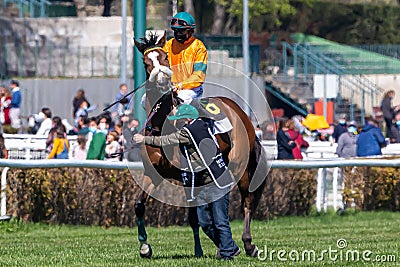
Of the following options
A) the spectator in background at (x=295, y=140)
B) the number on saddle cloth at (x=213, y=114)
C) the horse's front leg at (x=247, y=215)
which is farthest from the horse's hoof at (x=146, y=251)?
the spectator in background at (x=295, y=140)

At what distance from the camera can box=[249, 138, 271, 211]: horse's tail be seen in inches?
442

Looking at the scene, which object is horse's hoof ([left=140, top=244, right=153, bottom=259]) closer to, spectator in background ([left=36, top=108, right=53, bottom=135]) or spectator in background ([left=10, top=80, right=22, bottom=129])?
spectator in background ([left=36, top=108, right=53, bottom=135])

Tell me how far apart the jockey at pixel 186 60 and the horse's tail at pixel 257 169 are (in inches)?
43.1

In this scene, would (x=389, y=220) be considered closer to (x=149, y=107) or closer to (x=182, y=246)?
(x=182, y=246)

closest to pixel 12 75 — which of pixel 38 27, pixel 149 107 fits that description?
pixel 38 27

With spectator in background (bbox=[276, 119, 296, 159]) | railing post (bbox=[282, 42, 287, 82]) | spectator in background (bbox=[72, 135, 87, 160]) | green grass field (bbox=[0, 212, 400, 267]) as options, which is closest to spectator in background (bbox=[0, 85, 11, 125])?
spectator in background (bbox=[72, 135, 87, 160])

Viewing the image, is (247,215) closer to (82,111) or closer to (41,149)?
(41,149)

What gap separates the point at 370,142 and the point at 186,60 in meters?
9.71

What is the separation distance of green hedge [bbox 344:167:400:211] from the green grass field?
25cm

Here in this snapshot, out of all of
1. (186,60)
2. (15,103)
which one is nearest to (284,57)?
(15,103)

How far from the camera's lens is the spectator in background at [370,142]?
64.2ft

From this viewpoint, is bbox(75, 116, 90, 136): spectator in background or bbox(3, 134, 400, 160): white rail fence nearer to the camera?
bbox(75, 116, 90, 136): spectator in background

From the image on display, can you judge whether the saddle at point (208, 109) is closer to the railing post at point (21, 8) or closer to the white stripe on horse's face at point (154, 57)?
the white stripe on horse's face at point (154, 57)

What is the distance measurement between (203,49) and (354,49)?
36.2m
